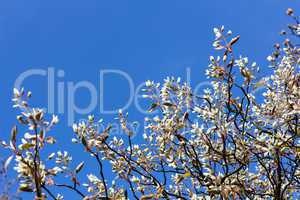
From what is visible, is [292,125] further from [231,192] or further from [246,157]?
[231,192]

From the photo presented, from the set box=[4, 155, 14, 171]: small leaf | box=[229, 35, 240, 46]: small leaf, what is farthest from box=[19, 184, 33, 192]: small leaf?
box=[229, 35, 240, 46]: small leaf

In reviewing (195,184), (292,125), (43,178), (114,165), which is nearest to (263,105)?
(292,125)

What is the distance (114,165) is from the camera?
6.15 metres

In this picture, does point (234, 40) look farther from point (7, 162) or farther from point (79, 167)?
point (7, 162)

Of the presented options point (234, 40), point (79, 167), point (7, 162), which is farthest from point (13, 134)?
point (234, 40)

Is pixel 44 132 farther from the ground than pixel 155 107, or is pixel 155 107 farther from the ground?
pixel 155 107

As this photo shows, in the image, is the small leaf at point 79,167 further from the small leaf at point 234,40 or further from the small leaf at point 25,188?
the small leaf at point 234,40

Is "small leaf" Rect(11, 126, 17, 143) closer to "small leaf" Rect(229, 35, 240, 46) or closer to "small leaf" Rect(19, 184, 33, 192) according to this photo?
"small leaf" Rect(19, 184, 33, 192)

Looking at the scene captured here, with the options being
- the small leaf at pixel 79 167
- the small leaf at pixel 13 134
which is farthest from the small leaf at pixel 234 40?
the small leaf at pixel 13 134

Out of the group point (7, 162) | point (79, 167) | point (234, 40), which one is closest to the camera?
point (7, 162)

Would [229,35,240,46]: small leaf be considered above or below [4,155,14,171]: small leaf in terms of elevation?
above

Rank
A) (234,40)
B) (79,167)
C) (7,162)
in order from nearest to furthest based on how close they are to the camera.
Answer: (7,162) → (79,167) → (234,40)

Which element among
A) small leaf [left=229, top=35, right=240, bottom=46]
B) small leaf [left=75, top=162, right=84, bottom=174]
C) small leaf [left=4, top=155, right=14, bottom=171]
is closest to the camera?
small leaf [left=4, top=155, right=14, bottom=171]

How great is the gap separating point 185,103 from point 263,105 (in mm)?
1408
